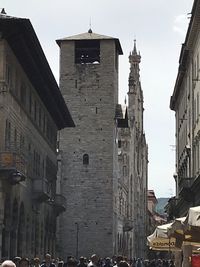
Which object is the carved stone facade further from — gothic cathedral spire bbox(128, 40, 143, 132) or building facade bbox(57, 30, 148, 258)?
building facade bbox(57, 30, 148, 258)

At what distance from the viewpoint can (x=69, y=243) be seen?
63906 mm

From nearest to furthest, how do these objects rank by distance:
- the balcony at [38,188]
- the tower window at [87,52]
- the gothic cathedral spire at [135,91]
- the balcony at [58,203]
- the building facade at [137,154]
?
the balcony at [38,188], the balcony at [58,203], the tower window at [87,52], the building facade at [137,154], the gothic cathedral spire at [135,91]

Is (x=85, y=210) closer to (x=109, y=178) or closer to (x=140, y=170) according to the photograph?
(x=109, y=178)

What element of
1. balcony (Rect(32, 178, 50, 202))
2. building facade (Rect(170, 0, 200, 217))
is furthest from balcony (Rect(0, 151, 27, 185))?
building facade (Rect(170, 0, 200, 217))

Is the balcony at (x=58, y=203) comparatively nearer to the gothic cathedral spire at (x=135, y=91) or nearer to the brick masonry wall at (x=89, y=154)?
the brick masonry wall at (x=89, y=154)

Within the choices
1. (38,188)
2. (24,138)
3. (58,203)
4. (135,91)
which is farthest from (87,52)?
(135,91)

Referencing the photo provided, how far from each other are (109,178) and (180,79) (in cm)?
1113

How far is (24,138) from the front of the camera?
36438 mm

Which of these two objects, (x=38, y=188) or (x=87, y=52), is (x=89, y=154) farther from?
(x=38, y=188)

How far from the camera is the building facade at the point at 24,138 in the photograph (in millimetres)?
30672

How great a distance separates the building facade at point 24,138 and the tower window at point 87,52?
1872 cm

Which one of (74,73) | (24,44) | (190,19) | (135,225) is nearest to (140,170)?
(135,225)

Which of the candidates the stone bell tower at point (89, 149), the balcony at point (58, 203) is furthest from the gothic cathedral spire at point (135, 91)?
the balcony at point (58, 203)

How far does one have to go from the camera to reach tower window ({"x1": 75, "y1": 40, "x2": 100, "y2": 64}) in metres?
65.8
